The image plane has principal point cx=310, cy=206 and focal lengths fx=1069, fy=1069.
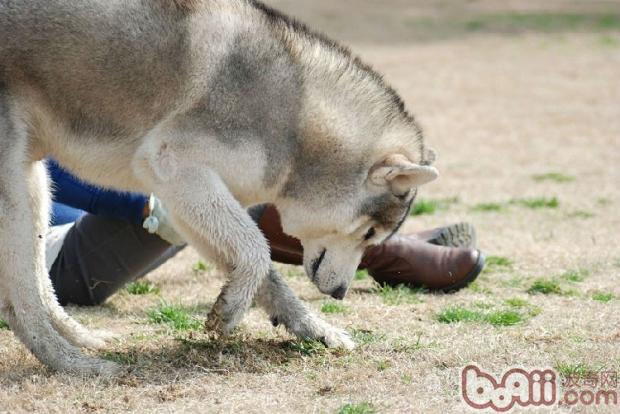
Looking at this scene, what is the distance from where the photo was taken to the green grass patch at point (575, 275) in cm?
760

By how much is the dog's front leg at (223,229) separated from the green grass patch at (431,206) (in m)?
4.66

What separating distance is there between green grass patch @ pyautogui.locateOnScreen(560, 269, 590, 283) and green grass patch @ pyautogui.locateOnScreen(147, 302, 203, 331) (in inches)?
108

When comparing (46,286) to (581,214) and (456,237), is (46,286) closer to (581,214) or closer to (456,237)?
(456,237)

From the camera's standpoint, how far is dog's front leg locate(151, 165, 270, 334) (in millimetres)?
5551

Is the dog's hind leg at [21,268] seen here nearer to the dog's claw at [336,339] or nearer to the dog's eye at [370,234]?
the dog's claw at [336,339]

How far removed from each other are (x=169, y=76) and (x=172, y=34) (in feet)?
0.76

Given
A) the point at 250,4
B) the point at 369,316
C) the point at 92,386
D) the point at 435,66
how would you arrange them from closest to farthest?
the point at 92,386 < the point at 250,4 < the point at 369,316 < the point at 435,66

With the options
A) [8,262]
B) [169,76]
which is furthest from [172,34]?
[8,262]

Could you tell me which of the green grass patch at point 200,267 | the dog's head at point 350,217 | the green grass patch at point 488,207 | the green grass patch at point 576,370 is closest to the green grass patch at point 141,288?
the green grass patch at point 200,267

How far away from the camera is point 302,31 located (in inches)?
237

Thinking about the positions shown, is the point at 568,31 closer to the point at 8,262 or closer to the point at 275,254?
the point at 275,254

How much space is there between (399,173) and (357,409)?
1503 millimetres

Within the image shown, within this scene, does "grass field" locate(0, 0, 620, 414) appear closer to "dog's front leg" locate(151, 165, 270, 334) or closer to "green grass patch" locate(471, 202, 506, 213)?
"green grass patch" locate(471, 202, 506, 213)

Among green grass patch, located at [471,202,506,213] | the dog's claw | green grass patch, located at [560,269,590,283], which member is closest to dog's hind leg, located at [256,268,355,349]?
the dog's claw
